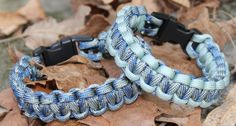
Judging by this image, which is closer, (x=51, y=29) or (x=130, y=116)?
(x=130, y=116)

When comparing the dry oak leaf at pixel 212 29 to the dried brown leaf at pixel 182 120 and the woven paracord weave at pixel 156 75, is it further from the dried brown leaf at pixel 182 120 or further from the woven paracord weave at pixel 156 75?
the dried brown leaf at pixel 182 120

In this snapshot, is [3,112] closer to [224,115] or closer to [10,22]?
[10,22]

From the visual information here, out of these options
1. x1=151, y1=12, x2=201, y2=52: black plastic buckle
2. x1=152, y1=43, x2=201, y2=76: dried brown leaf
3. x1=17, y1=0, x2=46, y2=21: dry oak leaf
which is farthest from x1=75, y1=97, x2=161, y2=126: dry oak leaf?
x1=17, y1=0, x2=46, y2=21: dry oak leaf

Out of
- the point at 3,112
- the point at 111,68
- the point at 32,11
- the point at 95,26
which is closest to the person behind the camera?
the point at 3,112

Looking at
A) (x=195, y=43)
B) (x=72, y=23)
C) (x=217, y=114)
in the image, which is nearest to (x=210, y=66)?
(x=195, y=43)

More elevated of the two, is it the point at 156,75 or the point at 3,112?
the point at 156,75

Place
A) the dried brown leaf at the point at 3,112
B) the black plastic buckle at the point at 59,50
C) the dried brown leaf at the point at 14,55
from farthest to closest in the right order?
the dried brown leaf at the point at 14,55 < the black plastic buckle at the point at 59,50 < the dried brown leaf at the point at 3,112

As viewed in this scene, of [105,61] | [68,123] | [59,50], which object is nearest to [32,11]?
[59,50]

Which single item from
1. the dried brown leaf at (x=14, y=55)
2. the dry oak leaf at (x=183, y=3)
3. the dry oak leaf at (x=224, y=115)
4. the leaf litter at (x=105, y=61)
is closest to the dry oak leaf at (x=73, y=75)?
the leaf litter at (x=105, y=61)
